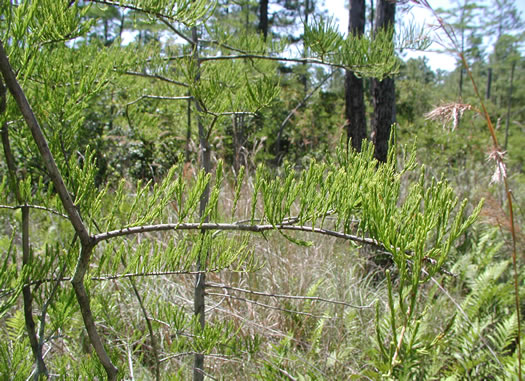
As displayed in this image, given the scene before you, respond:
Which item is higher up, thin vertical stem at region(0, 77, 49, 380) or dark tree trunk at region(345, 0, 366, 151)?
dark tree trunk at region(345, 0, 366, 151)

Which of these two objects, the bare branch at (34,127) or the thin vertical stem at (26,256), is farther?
the thin vertical stem at (26,256)

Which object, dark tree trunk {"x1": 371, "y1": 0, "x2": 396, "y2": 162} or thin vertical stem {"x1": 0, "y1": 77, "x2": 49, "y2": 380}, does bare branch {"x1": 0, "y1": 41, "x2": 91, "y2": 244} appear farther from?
dark tree trunk {"x1": 371, "y1": 0, "x2": 396, "y2": 162}

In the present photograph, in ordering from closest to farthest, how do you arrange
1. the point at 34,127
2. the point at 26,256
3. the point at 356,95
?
the point at 34,127, the point at 26,256, the point at 356,95

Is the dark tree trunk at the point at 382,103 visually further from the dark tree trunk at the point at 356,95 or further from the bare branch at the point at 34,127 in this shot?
the bare branch at the point at 34,127

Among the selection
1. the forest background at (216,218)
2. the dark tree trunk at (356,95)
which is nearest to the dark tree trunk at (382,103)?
the forest background at (216,218)

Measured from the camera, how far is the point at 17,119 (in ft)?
3.43

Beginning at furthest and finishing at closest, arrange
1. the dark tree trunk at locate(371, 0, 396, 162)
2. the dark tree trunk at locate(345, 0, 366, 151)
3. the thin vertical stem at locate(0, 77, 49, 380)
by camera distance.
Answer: the dark tree trunk at locate(345, 0, 366, 151)
the dark tree trunk at locate(371, 0, 396, 162)
the thin vertical stem at locate(0, 77, 49, 380)

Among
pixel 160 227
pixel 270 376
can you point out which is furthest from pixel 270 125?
pixel 160 227

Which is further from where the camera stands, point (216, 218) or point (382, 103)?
point (382, 103)

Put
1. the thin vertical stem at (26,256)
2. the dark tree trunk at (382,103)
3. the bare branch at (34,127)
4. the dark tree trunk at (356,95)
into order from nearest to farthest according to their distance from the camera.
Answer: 1. the bare branch at (34,127)
2. the thin vertical stem at (26,256)
3. the dark tree trunk at (382,103)
4. the dark tree trunk at (356,95)

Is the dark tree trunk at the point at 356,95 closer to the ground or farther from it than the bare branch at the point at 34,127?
farther from it

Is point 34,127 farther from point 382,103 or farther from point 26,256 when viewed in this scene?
point 382,103

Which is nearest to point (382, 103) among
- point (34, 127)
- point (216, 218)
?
point (216, 218)

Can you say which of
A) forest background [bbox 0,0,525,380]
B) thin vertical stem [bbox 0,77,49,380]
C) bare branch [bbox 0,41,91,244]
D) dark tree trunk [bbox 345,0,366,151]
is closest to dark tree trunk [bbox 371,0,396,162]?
forest background [bbox 0,0,525,380]
